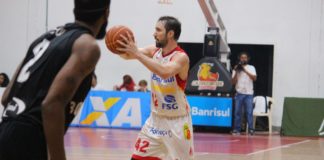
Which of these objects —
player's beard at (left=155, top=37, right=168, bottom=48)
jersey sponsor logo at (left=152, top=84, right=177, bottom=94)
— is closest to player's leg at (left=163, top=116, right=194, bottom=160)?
jersey sponsor logo at (left=152, top=84, right=177, bottom=94)

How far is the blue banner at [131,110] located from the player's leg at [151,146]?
10651mm

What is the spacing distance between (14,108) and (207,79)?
14.3m

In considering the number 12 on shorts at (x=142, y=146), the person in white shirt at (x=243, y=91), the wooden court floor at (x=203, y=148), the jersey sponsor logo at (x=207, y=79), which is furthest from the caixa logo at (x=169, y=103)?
the person in white shirt at (x=243, y=91)

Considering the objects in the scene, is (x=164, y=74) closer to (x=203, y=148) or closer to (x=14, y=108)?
(x=14, y=108)

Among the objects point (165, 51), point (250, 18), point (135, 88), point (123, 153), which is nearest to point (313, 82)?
point (250, 18)

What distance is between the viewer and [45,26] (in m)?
22.3

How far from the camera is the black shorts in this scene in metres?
2.96

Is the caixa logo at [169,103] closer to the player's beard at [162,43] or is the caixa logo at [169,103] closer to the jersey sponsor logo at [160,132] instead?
the jersey sponsor logo at [160,132]

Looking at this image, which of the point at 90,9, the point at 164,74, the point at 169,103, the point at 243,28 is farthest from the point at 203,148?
the point at 90,9

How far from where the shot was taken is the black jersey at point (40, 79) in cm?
298

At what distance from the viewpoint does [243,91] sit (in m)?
17.5

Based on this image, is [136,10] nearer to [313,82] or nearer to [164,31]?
[313,82]

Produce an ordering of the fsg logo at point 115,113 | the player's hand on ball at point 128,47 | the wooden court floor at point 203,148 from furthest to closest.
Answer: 1. the fsg logo at point 115,113
2. the wooden court floor at point 203,148
3. the player's hand on ball at point 128,47

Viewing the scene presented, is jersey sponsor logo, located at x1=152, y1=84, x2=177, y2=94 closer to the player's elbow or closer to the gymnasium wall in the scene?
the player's elbow
